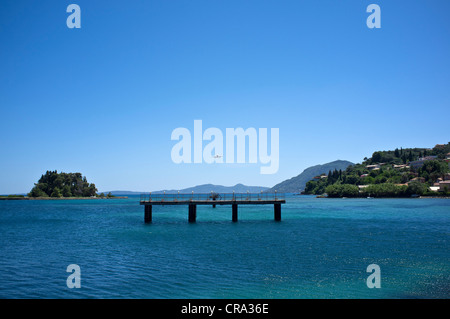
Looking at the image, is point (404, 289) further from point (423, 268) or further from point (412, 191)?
point (412, 191)

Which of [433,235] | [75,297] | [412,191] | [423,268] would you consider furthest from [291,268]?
[412,191]

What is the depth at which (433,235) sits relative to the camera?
36.8 metres

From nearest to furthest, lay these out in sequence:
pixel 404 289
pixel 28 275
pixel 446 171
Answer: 1. pixel 404 289
2. pixel 28 275
3. pixel 446 171

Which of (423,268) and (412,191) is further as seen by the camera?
(412,191)

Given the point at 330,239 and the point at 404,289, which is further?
the point at 330,239
